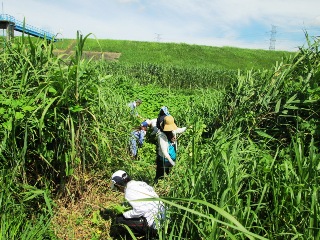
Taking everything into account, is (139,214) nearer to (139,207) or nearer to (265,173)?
(139,207)

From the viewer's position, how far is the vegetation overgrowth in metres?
2.36

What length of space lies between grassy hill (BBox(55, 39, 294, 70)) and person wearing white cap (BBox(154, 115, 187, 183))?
30.1 m

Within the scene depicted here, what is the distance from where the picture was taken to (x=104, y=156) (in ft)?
12.7

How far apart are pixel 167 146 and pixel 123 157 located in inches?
26.4

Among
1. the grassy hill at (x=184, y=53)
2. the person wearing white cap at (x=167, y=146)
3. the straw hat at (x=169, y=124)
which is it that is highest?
the grassy hill at (x=184, y=53)

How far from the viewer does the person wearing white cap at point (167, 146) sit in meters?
4.24

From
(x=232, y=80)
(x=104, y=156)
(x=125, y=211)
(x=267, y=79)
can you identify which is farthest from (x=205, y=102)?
(x=125, y=211)

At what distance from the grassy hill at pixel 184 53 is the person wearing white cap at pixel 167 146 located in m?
30.1

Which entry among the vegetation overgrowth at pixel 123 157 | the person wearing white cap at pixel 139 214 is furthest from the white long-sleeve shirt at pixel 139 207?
the vegetation overgrowth at pixel 123 157

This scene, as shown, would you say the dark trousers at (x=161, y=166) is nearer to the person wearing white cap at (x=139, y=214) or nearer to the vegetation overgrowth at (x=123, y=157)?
the vegetation overgrowth at (x=123, y=157)

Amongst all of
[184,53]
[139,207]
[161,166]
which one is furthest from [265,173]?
[184,53]

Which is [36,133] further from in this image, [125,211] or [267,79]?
[267,79]

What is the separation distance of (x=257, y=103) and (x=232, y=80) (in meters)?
0.91

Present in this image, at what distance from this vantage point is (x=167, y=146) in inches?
169
